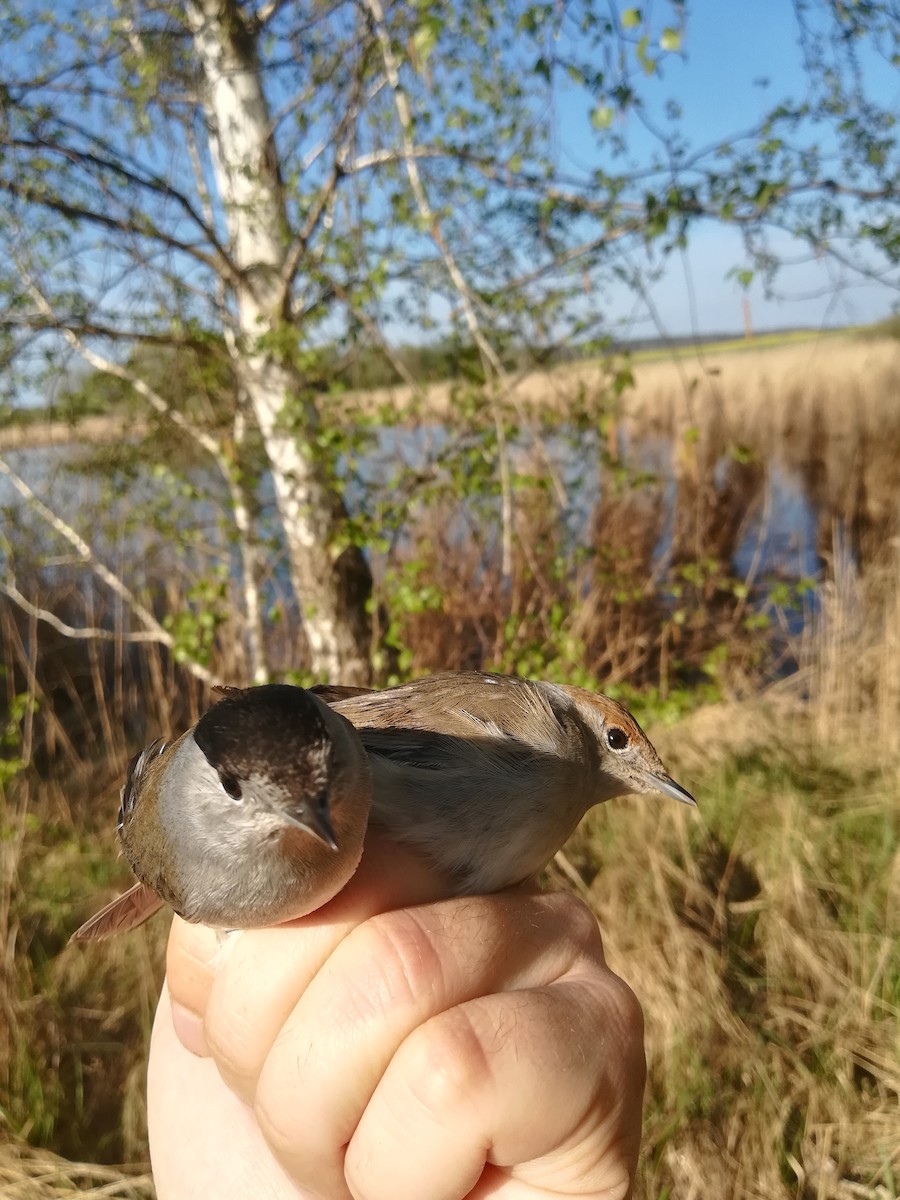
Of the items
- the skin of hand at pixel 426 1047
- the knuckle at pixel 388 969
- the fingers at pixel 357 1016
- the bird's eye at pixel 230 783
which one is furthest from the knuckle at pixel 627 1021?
the bird's eye at pixel 230 783

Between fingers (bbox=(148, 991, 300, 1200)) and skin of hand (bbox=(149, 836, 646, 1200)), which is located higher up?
skin of hand (bbox=(149, 836, 646, 1200))

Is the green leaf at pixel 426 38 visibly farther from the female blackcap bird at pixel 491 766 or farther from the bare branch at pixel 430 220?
the female blackcap bird at pixel 491 766

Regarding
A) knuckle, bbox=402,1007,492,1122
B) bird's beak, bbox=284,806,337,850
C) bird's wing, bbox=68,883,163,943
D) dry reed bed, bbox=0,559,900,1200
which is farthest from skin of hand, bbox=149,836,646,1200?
dry reed bed, bbox=0,559,900,1200

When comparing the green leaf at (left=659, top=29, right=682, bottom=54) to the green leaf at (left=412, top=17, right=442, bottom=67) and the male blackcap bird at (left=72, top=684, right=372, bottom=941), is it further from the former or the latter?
the male blackcap bird at (left=72, top=684, right=372, bottom=941)

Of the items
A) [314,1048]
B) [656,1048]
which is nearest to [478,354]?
Result: [656,1048]

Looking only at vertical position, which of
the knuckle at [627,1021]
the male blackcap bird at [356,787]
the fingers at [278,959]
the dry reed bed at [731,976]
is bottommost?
the dry reed bed at [731,976]

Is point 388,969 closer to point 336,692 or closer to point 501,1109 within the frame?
point 501,1109
